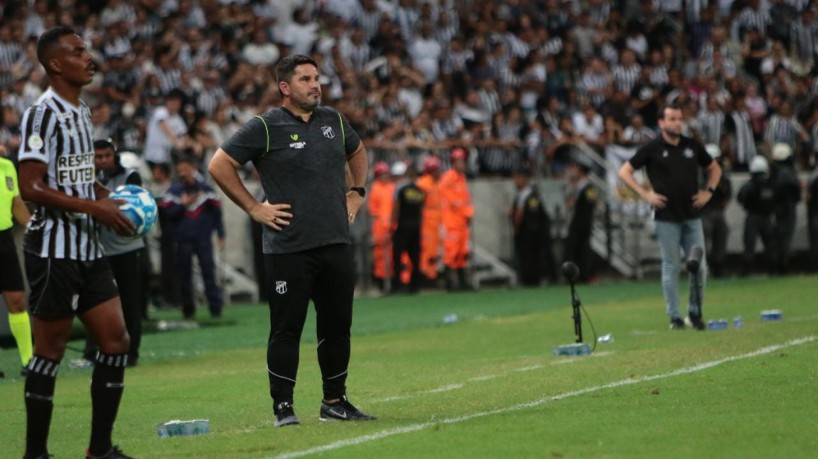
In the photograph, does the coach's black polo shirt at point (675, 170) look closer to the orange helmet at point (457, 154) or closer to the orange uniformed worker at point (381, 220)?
the orange helmet at point (457, 154)

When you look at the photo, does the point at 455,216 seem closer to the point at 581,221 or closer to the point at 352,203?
the point at 581,221

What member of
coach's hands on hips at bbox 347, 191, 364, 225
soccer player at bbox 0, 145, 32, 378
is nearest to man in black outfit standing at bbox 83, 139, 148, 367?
soccer player at bbox 0, 145, 32, 378

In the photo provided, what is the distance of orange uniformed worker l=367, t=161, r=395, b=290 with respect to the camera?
2803 centimetres

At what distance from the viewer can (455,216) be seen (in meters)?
28.3

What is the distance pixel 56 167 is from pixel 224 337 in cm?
1141

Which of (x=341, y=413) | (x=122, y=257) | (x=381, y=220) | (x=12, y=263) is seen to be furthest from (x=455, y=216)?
(x=341, y=413)

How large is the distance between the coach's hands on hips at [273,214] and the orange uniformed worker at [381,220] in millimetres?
17955

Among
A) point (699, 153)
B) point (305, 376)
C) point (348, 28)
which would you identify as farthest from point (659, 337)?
point (348, 28)

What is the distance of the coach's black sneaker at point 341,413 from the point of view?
33.3 ft

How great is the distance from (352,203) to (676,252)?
711cm

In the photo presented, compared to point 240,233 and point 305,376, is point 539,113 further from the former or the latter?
point 305,376

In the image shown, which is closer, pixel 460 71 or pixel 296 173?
pixel 296 173

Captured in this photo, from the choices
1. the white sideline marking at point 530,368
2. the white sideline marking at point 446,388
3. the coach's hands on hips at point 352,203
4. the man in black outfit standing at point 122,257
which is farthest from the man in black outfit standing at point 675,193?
the coach's hands on hips at point 352,203

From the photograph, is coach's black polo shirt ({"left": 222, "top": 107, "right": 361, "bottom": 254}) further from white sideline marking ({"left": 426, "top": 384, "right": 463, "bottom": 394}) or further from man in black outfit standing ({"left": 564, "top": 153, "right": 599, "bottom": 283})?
man in black outfit standing ({"left": 564, "top": 153, "right": 599, "bottom": 283})
